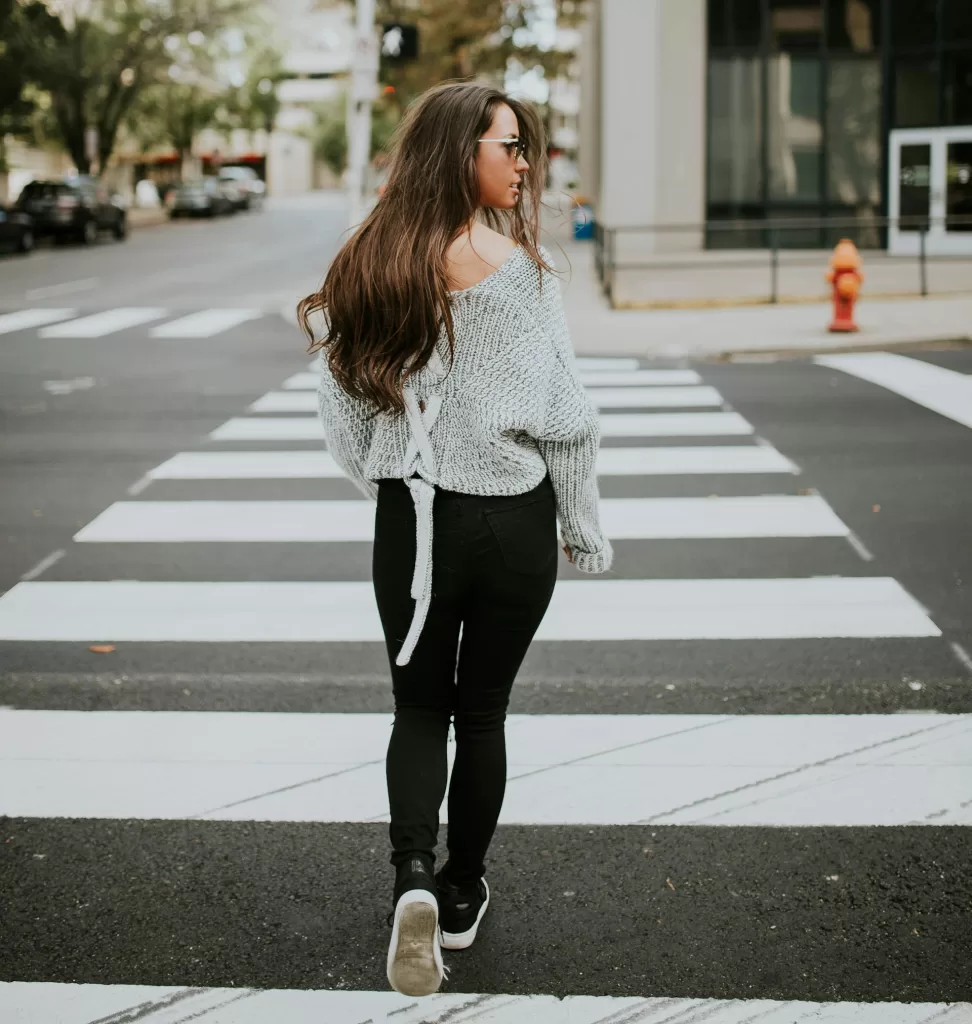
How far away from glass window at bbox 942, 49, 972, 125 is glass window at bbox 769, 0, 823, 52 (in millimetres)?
2664

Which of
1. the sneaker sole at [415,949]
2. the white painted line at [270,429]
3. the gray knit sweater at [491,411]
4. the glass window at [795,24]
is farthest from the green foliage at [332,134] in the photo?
the sneaker sole at [415,949]

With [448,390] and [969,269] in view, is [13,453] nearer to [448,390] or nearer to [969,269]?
[448,390]

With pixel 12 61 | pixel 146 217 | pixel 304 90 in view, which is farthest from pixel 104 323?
pixel 304 90

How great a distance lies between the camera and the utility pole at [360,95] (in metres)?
18.2

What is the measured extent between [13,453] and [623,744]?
633 centimetres

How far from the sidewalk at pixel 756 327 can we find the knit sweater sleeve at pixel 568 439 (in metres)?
10.1

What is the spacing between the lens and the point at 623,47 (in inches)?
1119

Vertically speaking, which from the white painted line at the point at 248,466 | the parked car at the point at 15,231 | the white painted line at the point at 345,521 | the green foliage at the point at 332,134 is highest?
the green foliage at the point at 332,134

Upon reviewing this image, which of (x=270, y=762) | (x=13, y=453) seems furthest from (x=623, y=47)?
(x=270, y=762)

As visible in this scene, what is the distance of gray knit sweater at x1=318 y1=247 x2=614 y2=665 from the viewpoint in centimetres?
274

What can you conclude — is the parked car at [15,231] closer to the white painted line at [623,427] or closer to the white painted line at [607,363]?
the white painted line at [607,363]

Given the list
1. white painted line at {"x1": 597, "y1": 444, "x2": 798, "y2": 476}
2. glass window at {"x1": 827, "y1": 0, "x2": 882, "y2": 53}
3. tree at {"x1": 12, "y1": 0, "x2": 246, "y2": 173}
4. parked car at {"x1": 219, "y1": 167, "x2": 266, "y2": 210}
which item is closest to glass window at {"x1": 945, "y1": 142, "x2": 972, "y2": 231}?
glass window at {"x1": 827, "y1": 0, "x2": 882, "y2": 53}

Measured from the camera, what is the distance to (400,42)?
60.0 feet

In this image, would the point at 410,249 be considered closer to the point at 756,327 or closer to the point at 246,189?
the point at 756,327
